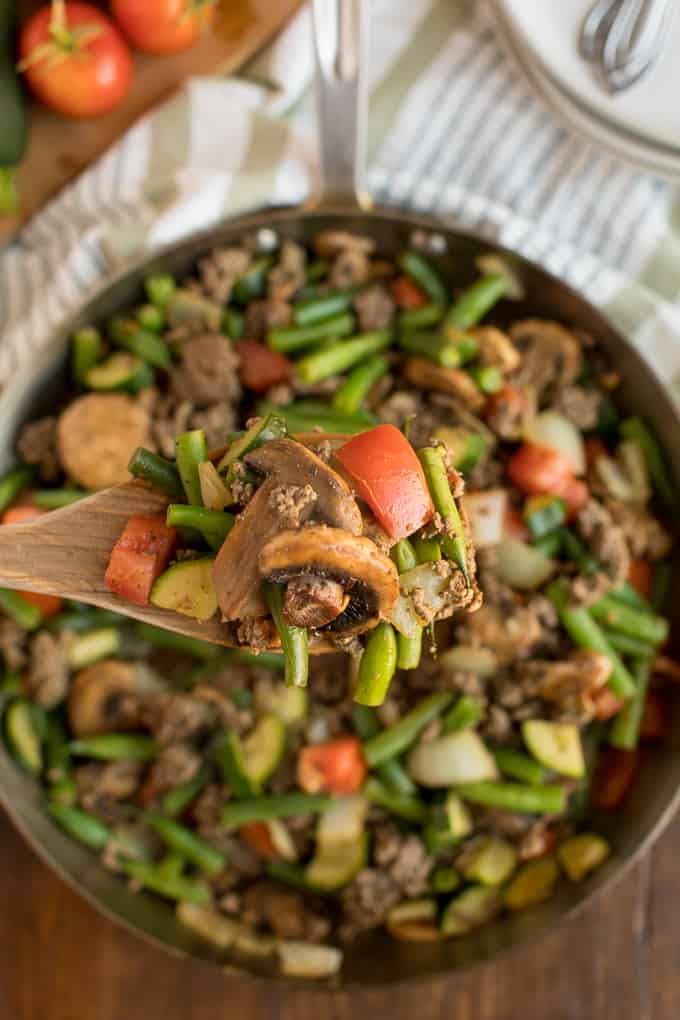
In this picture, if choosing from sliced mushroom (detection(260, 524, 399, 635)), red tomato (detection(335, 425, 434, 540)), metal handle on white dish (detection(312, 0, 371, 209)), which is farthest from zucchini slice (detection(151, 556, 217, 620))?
metal handle on white dish (detection(312, 0, 371, 209))

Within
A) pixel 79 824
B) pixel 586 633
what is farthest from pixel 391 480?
pixel 79 824

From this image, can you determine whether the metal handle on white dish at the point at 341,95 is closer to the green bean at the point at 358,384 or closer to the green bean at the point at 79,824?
the green bean at the point at 358,384

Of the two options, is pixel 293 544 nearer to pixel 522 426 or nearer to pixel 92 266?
pixel 522 426

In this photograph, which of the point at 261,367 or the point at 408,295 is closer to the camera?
the point at 261,367

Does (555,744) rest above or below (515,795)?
above

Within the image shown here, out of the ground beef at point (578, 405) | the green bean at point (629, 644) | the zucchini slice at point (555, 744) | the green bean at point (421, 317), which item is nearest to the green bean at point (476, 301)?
the green bean at point (421, 317)

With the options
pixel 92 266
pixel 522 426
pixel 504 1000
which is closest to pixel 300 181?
pixel 92 266

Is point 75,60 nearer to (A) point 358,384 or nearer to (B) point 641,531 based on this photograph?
(A) point 358,384
